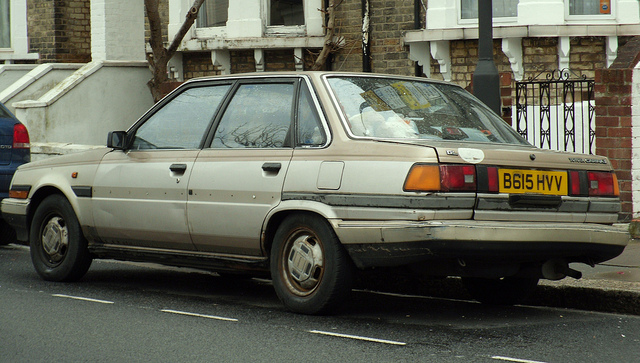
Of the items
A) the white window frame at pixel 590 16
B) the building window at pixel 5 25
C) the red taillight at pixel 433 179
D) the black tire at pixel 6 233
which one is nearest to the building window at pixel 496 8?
the white window frame at pixel 590 16

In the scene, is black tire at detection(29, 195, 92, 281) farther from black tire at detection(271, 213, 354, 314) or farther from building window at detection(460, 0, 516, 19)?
building window at detection(460, 0, 516, 19)

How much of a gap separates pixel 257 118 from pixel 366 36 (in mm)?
8607

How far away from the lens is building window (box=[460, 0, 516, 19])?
13.6 metres

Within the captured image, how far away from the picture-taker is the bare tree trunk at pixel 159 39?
14.3 metres

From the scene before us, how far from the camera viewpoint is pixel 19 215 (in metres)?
8.25

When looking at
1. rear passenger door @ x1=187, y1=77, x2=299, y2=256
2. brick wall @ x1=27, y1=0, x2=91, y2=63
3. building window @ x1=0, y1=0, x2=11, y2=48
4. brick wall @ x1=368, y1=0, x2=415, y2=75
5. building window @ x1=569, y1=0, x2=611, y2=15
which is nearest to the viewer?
rear passenger door @ x1=187, y1=77, x2=299, y2=256

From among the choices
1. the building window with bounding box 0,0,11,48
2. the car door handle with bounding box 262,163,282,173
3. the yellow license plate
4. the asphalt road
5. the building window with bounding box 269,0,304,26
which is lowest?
the asphalt road

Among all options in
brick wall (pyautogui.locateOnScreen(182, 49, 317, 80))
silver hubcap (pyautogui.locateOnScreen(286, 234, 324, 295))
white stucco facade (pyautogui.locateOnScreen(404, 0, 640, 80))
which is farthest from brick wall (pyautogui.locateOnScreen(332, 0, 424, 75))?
silver hubcap (pyautogui.locateOnScreen(286, 234, 324, 295))

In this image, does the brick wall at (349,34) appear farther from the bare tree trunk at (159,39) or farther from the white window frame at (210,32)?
the bare tree trunk at (159,39)

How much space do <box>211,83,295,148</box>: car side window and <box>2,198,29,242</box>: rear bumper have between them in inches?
86.5

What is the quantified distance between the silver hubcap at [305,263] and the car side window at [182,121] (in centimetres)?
128

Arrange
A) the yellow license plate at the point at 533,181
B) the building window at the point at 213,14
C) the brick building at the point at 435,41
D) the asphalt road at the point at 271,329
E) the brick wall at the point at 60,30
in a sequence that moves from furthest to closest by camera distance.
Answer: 1. the brick wall at the point at 60,30
2. the building window at the point at 213,14
3. the brick building at the point at 435,41
4. the yellow license plate at the point at 533,181
5. the asphalt road at the point at 271,329

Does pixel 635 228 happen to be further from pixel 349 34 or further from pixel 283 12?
pixel 283 12

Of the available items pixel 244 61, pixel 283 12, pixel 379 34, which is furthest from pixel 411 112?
pixel 244 61
